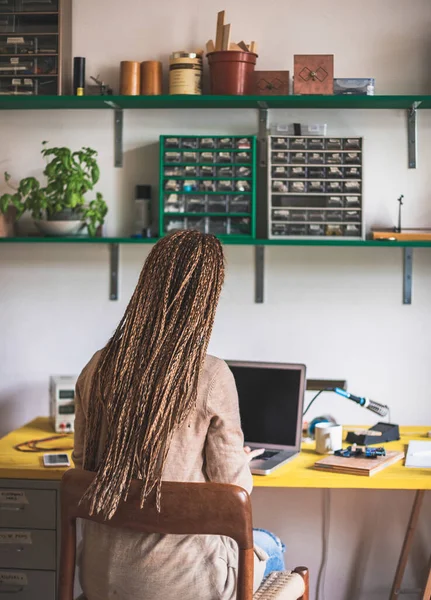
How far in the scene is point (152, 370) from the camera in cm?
179

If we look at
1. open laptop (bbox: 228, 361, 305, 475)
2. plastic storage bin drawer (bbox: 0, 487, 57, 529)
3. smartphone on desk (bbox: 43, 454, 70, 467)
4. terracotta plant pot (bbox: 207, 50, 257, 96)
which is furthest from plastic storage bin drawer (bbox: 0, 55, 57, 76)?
plastic storage bin drawer (bbox: 0, 487, 57, 529)

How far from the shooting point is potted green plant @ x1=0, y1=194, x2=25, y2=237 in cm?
322

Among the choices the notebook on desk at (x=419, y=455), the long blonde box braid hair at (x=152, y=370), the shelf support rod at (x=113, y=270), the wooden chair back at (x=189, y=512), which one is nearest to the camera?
the wooden chair back at (x=189, y=512)

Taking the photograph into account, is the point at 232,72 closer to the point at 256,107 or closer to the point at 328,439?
the point at 256,107

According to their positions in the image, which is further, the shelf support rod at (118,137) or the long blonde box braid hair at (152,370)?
the shelf support rod at (118,137)

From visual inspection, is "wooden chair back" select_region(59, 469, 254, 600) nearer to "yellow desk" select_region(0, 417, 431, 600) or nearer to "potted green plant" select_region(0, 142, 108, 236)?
"yellow desk" select_region(0, 417, 431, 600)

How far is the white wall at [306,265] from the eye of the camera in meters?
3.27

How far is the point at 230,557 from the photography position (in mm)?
1867

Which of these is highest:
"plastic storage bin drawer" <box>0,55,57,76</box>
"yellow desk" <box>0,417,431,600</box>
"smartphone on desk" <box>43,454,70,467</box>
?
"plastic storage bin drawer" <box>0,55,57,76</box>

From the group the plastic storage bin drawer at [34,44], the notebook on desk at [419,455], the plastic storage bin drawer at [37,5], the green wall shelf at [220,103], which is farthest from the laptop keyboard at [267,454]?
the plastic storage bin drawer at [37,5]

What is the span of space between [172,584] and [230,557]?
15 centimetres

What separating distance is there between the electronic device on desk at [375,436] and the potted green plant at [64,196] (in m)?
1.23

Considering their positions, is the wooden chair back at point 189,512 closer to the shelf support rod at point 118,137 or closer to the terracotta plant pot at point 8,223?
the terracotta plant pot at point 8,223

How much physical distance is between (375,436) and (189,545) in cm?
124
